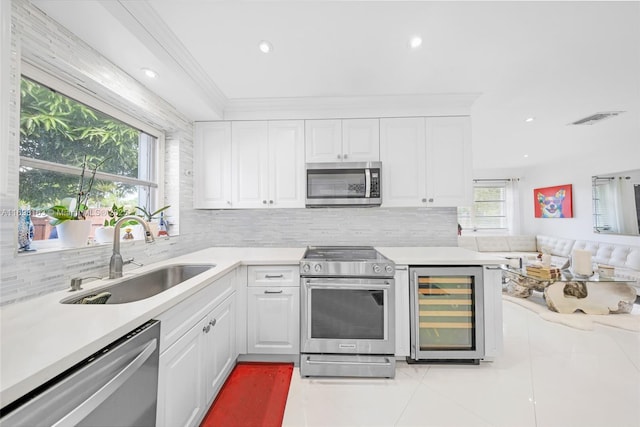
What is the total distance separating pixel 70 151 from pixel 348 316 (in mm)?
2200

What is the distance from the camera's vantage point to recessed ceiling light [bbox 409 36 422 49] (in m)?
1.64

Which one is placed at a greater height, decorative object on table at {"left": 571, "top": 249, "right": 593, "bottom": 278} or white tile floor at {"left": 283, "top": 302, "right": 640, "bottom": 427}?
decorative object on table at {"left": 571, "top": 249, "right": 593, "bottom": 278}

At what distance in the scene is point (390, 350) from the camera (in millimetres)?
1912

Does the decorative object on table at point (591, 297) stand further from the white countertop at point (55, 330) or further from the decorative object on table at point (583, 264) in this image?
the white countertop at point (55, 330)

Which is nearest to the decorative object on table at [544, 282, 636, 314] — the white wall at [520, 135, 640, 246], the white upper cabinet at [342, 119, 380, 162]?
the white wall at [520, 135, 640, 246]

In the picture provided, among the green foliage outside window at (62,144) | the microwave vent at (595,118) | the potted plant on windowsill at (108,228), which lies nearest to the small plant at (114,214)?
the potted plant on windowsill at (108,228)

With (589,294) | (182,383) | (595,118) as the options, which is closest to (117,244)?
(182,383)

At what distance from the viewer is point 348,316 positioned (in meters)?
1.93

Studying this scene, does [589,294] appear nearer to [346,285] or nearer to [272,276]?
[346,285]

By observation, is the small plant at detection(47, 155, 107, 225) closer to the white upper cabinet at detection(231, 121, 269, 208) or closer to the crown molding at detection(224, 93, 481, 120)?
the white upper cabinet at detection(231, 121, 269, 208)

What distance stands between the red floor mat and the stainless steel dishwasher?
27.6 inches

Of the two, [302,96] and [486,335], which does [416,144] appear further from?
[486,335]

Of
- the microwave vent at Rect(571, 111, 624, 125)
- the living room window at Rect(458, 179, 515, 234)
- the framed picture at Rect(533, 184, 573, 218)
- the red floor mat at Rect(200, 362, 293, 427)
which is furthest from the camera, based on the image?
the living room window at Rect(458, 179, 515, 234)

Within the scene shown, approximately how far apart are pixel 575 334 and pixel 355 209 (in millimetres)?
2661
